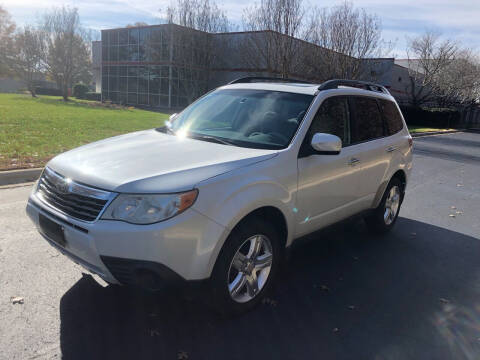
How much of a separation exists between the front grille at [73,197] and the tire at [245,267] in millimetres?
912

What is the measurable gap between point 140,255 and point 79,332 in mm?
903

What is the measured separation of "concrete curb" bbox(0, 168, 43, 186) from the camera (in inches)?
271

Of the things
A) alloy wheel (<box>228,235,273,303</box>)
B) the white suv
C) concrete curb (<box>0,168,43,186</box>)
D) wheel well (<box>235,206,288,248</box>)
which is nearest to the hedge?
concrete curb (<box>0,168,43,186</box>)

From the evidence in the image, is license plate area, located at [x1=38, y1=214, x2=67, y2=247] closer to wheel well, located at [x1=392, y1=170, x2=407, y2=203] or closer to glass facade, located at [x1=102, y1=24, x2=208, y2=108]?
wheel well, located at [x1=392, y1=170, x2=407, y2=203]

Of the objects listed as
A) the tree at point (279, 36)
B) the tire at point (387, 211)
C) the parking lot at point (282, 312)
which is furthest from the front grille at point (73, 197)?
the tree at point (279, 36)

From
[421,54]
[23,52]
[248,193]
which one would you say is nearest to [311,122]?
[248,193]

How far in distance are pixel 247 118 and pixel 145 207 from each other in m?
1.73

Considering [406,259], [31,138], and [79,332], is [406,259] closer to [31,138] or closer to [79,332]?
[79,332]

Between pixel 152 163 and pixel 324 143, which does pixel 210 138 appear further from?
pixel 324 143

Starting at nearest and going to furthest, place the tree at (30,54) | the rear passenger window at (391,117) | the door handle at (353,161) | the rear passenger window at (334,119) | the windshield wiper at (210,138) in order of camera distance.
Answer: the windshield wiper at (210,138) → the rear passenger window at (334,119) → the door handle at (353,161) → the rear passenger window at (391,117) → the tree at (30,54)

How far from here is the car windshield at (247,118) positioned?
12.0 feet

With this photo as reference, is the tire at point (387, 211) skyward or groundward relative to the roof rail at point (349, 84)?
groundward

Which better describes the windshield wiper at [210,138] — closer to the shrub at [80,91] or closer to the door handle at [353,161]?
the door handle at [353,161]

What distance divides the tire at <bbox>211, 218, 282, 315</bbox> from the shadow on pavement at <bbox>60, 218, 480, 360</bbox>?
0.53 feet
